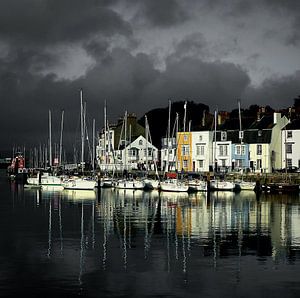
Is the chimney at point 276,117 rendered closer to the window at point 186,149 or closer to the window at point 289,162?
the window at point 289,162

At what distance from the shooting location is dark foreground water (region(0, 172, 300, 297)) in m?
23.4

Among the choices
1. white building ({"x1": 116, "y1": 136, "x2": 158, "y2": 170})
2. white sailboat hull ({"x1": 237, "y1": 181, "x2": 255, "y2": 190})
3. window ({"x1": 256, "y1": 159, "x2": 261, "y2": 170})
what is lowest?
white sailboat hull ({"x1": 237, "y1": 181, "x2": 255, "y2": 190})

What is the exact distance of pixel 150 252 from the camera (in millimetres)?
30984

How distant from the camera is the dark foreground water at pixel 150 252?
2342 centimetres

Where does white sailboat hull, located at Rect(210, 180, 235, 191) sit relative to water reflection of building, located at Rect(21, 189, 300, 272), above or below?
above

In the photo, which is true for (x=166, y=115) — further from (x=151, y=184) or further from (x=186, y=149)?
(x=151, y=184)

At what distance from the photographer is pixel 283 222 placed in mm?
44938

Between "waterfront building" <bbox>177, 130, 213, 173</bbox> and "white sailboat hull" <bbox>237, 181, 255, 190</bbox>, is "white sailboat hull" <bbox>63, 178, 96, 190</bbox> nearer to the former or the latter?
"white sailboat hull" <bbox>237, 181, 255, 190</bbox>

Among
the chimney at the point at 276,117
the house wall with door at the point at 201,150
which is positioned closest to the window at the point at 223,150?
the house wall with door at the point at 201,150

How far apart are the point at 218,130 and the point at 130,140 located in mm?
24108

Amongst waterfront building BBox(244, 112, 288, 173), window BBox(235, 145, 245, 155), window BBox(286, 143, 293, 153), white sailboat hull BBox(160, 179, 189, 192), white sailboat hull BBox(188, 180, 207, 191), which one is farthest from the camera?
window BBox(235, 145, 245, 155)

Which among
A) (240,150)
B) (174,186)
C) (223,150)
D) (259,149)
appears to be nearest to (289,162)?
(259,149)

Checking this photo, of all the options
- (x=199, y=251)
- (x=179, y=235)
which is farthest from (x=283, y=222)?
(x=199, y=251)

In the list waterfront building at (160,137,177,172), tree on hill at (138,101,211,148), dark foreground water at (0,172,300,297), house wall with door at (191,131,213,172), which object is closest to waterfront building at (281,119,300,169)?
house wall with door at (191,131,213,172)
